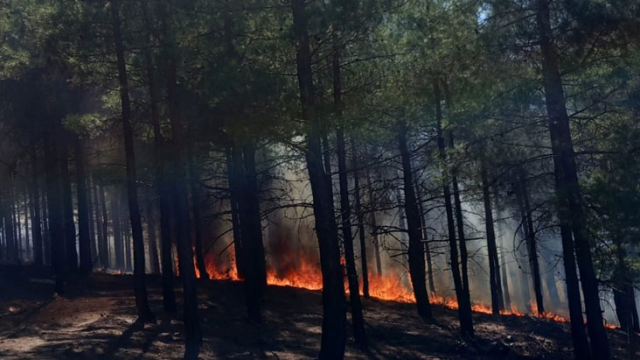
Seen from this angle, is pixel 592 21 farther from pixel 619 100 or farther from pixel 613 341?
pixel 613 341

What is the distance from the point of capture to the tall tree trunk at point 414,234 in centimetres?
2105

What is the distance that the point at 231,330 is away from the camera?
62.1 ft

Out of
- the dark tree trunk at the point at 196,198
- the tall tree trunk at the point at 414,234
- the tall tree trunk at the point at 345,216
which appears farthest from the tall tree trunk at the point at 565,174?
the dark tree trunk at the point at 196,198

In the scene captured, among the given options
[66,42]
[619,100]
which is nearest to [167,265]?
[66,42]

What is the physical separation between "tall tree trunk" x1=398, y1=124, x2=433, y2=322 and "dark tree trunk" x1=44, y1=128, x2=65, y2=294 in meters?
11.4

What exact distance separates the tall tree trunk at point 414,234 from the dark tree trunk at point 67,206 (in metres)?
12.3

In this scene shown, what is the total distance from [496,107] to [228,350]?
316 inches

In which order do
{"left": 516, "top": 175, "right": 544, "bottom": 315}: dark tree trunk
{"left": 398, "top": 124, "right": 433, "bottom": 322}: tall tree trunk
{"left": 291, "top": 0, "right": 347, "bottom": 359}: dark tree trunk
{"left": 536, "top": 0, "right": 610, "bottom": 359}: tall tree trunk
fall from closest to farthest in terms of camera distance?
{"left": 536, "top": 0, "right": 610, "bottom": 359}: tall tree trunk < {"left": 291, "top": 0, "right": 347, "bottom": 359}: dark tree trunk < {"left": 516, "top": 175, "right": 544, "bottom": 315}: dark tree trunk < {"left": 398, "top": 124, "right": 433, "bottom": 322}: tall tree trunk

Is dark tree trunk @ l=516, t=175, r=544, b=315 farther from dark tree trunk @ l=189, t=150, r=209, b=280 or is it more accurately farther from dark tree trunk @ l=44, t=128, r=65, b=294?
dark tree trunk @ l=44, t=128, r=65, b=294

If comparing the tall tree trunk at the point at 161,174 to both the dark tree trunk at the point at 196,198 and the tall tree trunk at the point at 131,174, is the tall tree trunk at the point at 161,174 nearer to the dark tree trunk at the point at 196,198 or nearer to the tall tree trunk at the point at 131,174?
the tall tree trunk at the point at 131,174

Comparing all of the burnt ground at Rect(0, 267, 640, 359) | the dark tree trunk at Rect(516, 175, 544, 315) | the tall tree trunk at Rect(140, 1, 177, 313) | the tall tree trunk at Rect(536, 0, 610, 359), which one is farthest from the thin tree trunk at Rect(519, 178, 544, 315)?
the tall tree trunk at Rect(140, 1, 177, 313)

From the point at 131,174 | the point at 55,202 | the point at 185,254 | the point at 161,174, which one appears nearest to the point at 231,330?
the point at 185,254

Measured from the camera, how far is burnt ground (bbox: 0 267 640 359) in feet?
52.6

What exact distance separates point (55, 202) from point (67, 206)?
9.07ft
